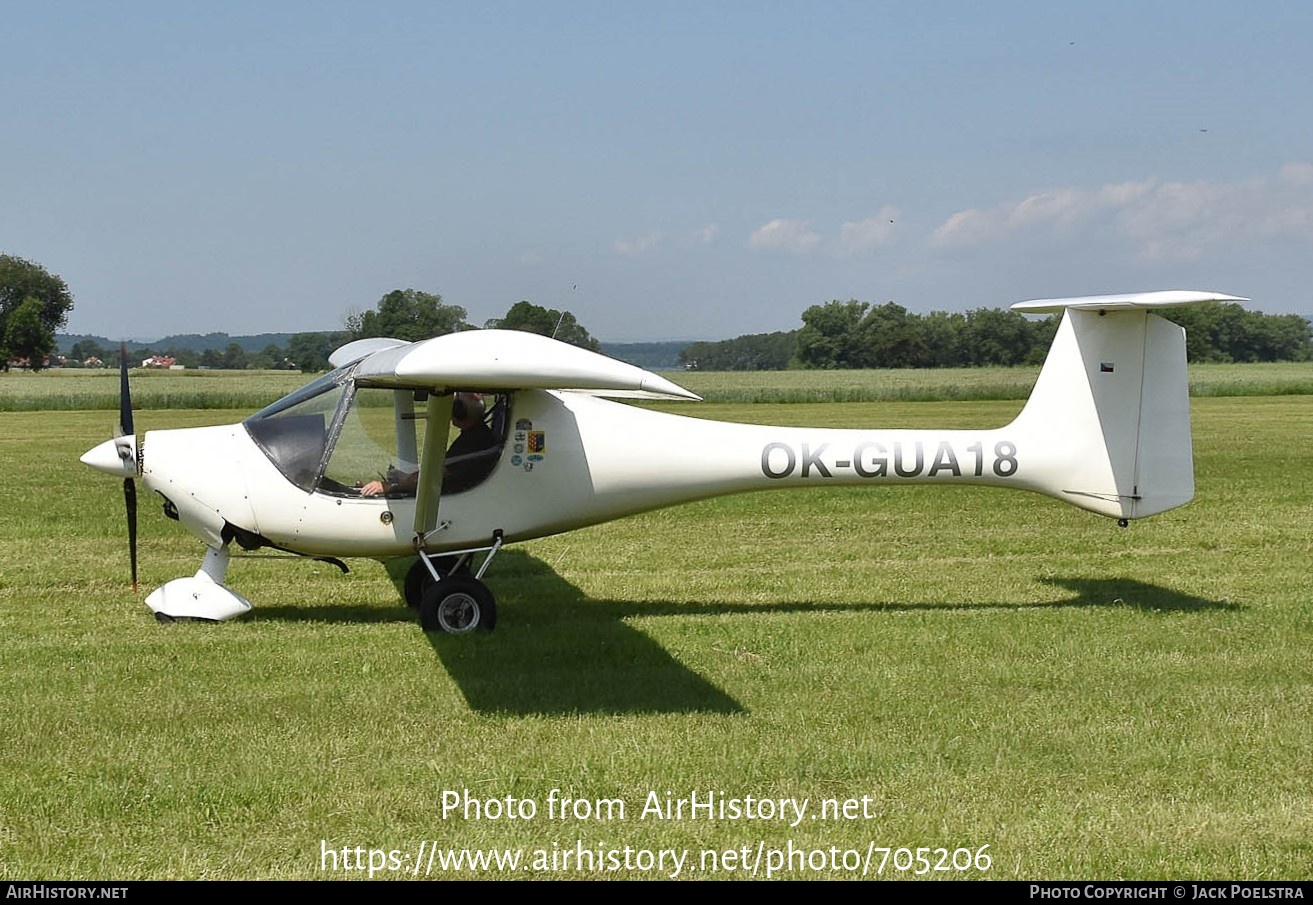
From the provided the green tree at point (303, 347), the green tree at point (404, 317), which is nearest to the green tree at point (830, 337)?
the green tree at point (303, 347)

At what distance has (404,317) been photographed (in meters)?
14.2

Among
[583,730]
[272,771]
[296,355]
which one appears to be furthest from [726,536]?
[296,355]

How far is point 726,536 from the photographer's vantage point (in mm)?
13930

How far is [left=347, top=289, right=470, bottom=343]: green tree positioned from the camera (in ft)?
44.5

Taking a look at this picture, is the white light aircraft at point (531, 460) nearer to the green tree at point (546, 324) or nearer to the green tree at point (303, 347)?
the green tree at point (546, 324)

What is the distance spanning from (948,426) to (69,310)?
94.1 metres

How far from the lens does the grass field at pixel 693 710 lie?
206 inches

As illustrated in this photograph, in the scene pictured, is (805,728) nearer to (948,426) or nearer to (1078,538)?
(1078,538)

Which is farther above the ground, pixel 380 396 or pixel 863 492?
pixel 380 396

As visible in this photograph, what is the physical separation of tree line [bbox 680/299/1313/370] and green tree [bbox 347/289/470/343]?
5213 cm

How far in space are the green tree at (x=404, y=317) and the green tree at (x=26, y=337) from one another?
86.9 meters

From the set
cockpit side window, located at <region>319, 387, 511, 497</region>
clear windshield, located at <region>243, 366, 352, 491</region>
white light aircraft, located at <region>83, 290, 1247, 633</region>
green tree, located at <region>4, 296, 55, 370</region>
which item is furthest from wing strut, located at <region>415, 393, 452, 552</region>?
green tree, located at <region>4, 296, 55, 370</region>

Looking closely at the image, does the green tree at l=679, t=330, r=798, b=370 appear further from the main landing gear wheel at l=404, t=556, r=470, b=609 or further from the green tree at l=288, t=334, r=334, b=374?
the main landing gear wheel at l=404, t=556, r=470, b=609

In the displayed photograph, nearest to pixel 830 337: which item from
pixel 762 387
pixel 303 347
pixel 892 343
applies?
pixel 892 343
